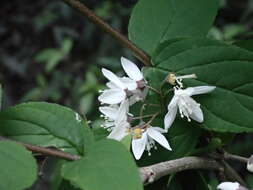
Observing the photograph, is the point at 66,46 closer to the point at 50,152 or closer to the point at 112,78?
the point at 112,78

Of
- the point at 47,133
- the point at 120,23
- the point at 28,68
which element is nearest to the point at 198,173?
the point at 47,133

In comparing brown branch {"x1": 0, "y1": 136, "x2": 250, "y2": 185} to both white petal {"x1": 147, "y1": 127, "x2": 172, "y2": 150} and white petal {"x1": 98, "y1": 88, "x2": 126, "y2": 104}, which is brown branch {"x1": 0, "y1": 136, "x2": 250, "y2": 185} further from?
white petal {"x1": 98, "y1": 88, "x2": 126, "y2": 104}

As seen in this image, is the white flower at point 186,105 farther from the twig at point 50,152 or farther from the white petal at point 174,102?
the twig at point 50,152

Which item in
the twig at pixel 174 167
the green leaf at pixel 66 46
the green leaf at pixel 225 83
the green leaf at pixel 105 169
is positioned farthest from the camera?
the green leaf at pixel 66 46

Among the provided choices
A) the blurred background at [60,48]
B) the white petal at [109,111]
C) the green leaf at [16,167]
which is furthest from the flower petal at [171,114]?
the blurred background at [60,48]

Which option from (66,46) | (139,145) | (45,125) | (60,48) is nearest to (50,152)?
(45,125)

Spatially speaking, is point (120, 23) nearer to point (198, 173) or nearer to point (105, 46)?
point (105, 46)
